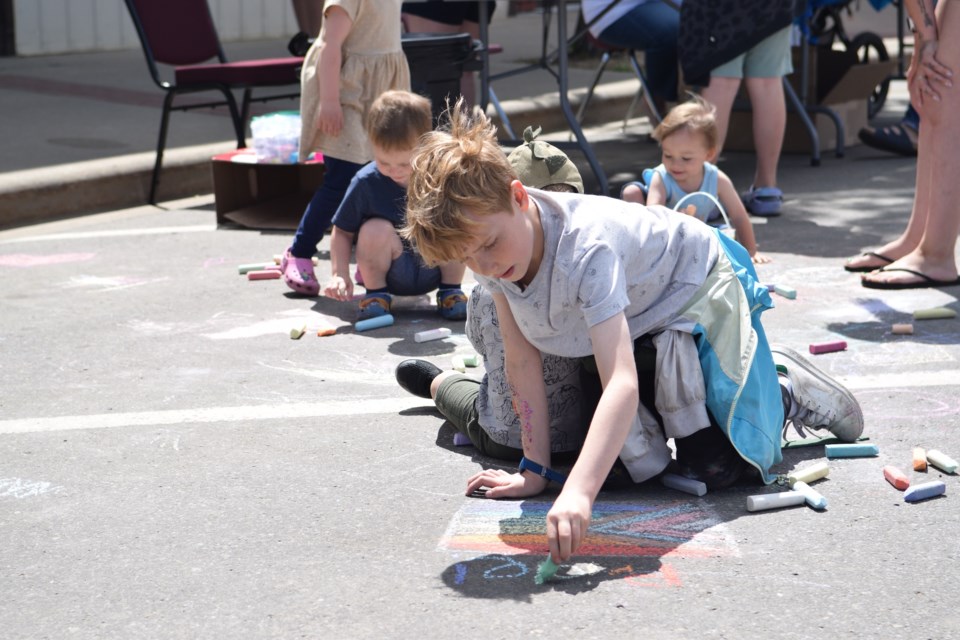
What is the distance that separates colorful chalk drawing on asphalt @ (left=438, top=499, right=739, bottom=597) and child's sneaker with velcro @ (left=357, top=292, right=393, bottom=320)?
1816 millimetres

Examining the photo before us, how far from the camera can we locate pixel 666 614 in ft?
8.44

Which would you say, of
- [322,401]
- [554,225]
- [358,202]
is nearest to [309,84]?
[358,202]

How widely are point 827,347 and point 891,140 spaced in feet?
14.1

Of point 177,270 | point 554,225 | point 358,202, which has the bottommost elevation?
point 177,270

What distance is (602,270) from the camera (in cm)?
286

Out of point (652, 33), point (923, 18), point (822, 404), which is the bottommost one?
point (822, 404)

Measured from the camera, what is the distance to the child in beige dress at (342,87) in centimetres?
548

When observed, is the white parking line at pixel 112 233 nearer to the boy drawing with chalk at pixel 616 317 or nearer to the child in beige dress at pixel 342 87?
the child in beige dress at pixel 342 87

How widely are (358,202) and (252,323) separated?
617 millimetres

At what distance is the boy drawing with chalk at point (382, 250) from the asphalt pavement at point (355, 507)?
12 cm

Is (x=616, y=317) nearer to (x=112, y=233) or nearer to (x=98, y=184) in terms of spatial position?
(x=112, y=233)

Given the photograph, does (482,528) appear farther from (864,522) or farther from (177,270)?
(177,270)

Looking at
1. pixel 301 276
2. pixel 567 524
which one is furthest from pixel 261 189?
pixel 567 524

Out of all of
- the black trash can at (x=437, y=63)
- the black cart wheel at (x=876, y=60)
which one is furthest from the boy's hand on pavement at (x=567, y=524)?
the black cart wheel at (x=876, y=60)
